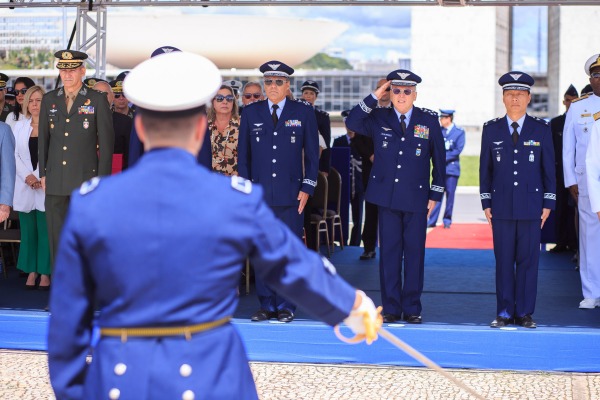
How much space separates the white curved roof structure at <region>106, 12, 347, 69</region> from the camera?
47344mm

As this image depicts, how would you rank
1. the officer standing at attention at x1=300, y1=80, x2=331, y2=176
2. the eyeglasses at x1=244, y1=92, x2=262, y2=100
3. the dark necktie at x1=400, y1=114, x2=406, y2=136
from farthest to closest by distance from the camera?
the officer standing at attention at x1=300, y1=80, x2=331, y2=176, the eyeglasses at x1=244, y1=92, x2=262, y2=100, the dark necktie at x1=400, y1=114, x2=406, y2=136

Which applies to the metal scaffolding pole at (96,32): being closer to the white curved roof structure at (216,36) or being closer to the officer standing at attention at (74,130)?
the officer standing at attention at (74,130)

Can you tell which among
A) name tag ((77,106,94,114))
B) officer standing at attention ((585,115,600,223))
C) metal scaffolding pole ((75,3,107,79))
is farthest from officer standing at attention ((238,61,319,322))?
metal scaffolding pole ((75,3,107,79))

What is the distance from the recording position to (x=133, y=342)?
241 cm

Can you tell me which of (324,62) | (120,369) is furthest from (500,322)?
(324,62)

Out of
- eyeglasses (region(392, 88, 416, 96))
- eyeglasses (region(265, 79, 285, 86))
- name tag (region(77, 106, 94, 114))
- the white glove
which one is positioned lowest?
the white glove

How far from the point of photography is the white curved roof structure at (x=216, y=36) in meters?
47.3

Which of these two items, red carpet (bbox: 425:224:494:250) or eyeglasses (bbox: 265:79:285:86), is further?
red carpet (bbox: 425:224:494:250)

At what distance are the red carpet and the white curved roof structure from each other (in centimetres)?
3352

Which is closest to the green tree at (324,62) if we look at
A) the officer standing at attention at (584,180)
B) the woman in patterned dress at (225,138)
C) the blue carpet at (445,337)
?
the woman in patterned dress at (225,138)

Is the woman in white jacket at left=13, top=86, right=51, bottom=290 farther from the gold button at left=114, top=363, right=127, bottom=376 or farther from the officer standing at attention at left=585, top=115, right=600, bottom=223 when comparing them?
the gold button at left=114, top=363, right=127, bottom=376

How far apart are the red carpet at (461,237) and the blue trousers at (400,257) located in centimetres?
520

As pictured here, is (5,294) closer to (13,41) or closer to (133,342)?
(133,342)

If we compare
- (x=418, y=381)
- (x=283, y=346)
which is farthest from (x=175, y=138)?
(x=283, y=346)
